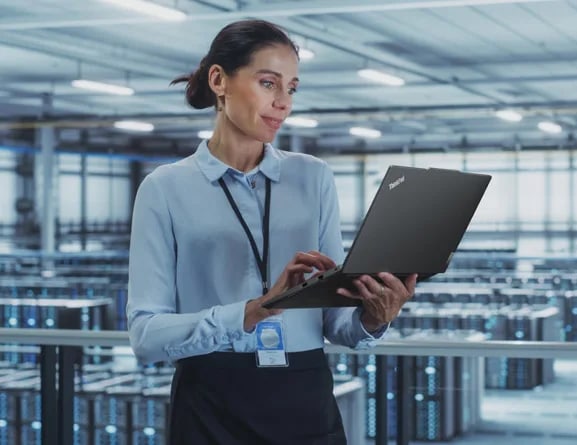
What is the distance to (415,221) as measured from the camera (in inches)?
51.9

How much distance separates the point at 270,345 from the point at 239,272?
0.11 metres

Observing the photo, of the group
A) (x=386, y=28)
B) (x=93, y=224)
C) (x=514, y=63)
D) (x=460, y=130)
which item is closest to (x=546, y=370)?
(x=386, y=28)

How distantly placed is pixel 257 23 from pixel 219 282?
0.37 metres

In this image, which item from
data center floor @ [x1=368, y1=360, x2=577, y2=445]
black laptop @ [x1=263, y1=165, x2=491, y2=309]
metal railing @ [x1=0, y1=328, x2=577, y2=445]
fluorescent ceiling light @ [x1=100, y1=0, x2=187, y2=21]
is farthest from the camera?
fluorescent ceiling light @ [x1=100, y1=0, x2=187, y2=21]

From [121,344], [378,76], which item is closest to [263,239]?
[121,344]

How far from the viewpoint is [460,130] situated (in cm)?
2634

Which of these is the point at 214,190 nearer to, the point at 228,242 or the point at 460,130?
the point at 228,242

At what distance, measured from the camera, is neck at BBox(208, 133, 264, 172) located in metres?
1.48

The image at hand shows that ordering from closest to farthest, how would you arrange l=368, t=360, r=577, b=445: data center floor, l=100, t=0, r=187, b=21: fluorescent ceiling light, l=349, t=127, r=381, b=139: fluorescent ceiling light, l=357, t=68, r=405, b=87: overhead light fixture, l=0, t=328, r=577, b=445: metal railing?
1. l=0, t=328, r=577, b=445: metal railing
2. l=368, t=360, r=577, b=445: data center floor
3. l=100, t=0, r=187, b=21: fluorescent ceiling light
4. l=357, t=68, r=405, b=87: overhead light fixture
5. l=349, t=127, r=381, b=139: fluorescent ceiling light

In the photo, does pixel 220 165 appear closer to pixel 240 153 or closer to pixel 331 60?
pixel 240 153

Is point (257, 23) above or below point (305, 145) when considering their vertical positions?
below

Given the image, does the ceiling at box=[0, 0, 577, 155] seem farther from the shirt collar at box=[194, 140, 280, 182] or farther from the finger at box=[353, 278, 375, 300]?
the finger at box=[353, 278, 375, 300]

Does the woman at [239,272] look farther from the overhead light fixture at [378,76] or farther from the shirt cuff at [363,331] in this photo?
the overhead light fixture at [378,76]

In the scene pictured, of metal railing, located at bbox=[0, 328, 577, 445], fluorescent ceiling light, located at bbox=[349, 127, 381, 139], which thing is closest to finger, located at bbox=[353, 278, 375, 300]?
metal railing, located at bbox=[0, 328, 577, 445]
